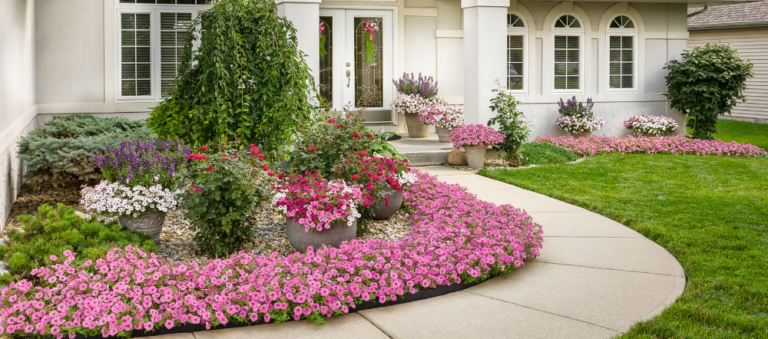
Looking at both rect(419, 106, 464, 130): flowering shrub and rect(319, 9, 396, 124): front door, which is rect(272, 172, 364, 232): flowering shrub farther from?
rect(319, 9, 396, 124): front door

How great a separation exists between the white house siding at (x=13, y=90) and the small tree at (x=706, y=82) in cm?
1039

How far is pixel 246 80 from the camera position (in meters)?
6.45

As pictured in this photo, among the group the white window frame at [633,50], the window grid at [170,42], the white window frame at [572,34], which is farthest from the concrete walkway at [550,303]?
the white window frame at [633,50]

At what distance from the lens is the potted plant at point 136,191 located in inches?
185

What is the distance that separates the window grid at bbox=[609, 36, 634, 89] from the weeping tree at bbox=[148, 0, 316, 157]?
7.84 metres

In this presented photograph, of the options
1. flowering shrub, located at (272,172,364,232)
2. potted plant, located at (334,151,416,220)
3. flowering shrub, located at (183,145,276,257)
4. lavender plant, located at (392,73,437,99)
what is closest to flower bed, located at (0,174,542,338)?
flowering shrub, located at (272,172,364,232)

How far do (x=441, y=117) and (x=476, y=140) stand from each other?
1.76 m

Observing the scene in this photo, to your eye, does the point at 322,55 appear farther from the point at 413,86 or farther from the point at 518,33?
the point at 518,33

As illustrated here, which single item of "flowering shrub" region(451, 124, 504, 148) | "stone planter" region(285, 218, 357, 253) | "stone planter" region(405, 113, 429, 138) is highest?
"stone planter" region(405, 113, 429, 138)

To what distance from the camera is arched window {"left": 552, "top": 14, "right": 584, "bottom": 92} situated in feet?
39.8

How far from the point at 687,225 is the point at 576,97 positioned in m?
6.69

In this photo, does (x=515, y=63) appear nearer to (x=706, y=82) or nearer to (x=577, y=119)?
(x=577, y=119)

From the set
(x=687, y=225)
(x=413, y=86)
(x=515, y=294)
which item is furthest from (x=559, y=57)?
(x=515, y=294)

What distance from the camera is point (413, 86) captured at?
11.3 meters
